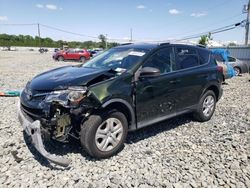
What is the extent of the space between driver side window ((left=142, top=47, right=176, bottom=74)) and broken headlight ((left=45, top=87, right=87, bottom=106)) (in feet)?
4.38

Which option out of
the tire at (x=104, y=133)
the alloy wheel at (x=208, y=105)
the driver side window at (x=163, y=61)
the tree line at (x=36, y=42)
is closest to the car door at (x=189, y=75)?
the driver side window at (x=163, y=61)

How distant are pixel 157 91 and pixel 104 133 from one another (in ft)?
4.20

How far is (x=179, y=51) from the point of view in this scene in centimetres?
498

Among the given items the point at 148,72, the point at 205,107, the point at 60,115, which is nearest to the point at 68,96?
the point at 60,115

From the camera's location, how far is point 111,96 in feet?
11.8

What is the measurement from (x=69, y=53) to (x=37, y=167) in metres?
26.5

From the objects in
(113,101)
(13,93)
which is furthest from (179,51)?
(13,93)

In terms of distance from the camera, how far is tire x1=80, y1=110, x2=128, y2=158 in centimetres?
347

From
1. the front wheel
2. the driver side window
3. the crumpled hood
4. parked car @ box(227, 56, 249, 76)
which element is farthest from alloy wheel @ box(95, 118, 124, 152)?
the front wheel

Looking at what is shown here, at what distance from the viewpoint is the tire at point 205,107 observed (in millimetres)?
5453

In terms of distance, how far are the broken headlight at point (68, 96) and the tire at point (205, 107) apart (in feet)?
9.96

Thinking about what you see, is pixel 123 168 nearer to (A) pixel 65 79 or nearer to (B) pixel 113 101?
(B) pixel 113 101

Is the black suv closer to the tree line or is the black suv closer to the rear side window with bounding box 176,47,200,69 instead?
the rear side window with bounding box 176,47,200,69

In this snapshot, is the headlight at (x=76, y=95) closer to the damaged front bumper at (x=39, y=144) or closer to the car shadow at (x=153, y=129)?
the damaged front bumper at (x=39, y=144)
